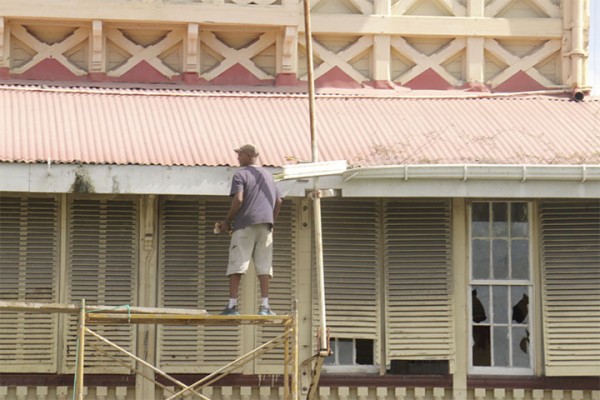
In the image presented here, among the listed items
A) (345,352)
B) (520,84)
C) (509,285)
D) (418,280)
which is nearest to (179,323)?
(345,352)

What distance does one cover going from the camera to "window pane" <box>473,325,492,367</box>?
18.9 metres

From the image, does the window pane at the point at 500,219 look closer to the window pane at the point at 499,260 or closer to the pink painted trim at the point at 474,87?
the window pane at the point at 499,260

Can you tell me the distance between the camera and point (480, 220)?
1919 centimetres

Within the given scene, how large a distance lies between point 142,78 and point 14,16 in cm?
165

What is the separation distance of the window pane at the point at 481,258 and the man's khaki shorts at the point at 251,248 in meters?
2.62

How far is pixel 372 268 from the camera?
18891 mm

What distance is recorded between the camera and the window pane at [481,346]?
1894 centimetres

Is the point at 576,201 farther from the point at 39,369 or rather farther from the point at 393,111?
the point at 39,369

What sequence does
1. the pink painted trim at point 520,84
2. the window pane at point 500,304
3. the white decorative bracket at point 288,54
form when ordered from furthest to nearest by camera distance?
1. the pink painted trim at point 520,84
2. the white decorative bracket at point 288,54
3. the window pane at point 500,304

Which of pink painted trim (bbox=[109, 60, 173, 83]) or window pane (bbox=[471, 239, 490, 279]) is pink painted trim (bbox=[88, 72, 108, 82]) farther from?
window pane (bbox=[471, 239, 490, 279])

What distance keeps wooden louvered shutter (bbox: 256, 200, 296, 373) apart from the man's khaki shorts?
1.03 meters

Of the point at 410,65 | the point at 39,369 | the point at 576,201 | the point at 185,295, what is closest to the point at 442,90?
the point at 410,65

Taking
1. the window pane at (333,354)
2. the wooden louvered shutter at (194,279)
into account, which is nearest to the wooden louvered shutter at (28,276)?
the wooden louvered shutter at (194,279)

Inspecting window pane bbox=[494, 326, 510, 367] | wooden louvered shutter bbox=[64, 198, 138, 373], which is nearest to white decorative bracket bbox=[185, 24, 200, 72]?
wooden louvered shutter bbox=[64, 198, 138, 373]
